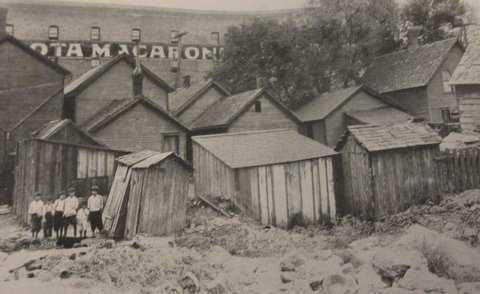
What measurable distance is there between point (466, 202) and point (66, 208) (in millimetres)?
10513

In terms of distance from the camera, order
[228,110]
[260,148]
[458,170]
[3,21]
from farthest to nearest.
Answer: [228,110] < [3,21] < [260,148] < [458,170]

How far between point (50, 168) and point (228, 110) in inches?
480

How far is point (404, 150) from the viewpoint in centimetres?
1341

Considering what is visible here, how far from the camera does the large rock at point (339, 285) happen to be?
18.0 ft

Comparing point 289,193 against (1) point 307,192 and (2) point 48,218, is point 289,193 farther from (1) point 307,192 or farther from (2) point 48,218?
(2) point 48,218

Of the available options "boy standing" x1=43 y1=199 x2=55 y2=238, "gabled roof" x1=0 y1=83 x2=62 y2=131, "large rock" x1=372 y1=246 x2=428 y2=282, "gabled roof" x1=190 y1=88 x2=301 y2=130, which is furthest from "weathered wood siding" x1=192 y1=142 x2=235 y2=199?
"large rock" x1=372 y1=246 x2=428 y2=282

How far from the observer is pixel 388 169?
520 inches

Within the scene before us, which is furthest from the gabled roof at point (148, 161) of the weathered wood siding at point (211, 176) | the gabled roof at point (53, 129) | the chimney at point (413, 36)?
the chimney at point (413, 36)

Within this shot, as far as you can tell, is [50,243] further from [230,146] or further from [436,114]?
[436,114]

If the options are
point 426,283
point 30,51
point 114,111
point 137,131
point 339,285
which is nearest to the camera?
point 426,283

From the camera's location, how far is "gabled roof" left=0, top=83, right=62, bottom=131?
14094mm

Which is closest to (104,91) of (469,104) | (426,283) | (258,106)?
(258,106)

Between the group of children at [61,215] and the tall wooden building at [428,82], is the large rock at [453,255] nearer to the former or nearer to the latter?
the group of children at [61,215]

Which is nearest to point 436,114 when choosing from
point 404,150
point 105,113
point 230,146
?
point 404,150
